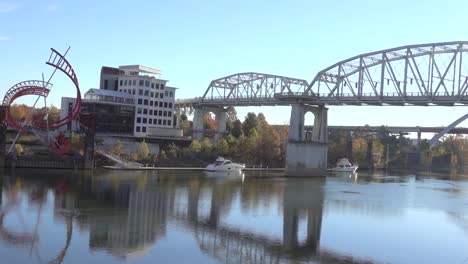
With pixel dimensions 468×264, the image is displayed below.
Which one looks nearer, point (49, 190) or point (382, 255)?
point (382, 255)

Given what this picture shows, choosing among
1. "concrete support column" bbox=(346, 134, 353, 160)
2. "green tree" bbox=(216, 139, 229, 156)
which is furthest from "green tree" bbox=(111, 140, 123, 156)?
"concrete support column" bbox=(346, 134, 353, 160)

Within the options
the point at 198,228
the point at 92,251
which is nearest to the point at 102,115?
the point at 198,228

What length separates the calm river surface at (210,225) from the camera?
33.3 m

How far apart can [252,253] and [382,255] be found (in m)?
8.62

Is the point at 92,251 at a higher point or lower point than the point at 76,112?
lower

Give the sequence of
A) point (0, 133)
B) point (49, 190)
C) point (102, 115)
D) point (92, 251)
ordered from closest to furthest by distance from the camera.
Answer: point (92, 251)
point (49, 190)
point (0, 133)
point (102, 115)

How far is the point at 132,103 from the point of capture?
124 meters

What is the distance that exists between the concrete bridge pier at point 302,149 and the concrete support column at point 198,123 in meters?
38.3

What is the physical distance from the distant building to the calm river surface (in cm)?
4678

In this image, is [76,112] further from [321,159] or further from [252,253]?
[252,253]

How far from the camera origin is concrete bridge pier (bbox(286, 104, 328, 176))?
110438mm

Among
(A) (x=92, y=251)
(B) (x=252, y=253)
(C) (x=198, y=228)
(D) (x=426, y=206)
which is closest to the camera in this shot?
(A) (x=92, y=251)

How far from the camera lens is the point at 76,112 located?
88.3 m

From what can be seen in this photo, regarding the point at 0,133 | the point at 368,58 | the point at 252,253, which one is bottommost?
the point at 252,253
